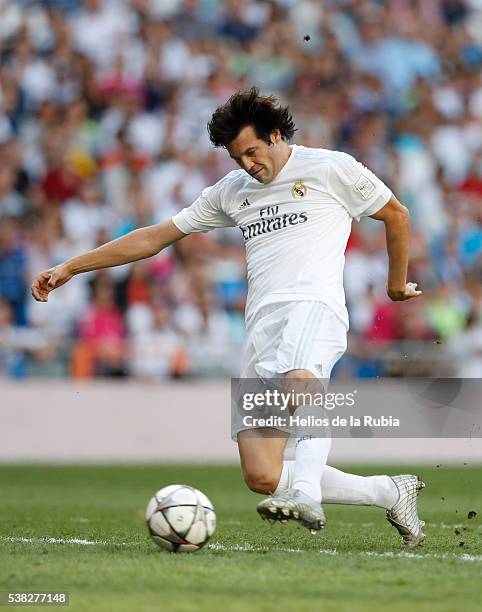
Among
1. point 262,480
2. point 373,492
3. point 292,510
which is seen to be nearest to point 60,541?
point 262,480

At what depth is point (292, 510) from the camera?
20.0ft

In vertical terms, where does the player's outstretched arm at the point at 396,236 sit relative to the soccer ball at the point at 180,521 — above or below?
above

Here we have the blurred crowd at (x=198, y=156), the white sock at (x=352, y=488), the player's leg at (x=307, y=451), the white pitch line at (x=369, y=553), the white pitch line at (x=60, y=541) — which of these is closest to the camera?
the player's leg at (x=307, y=451)

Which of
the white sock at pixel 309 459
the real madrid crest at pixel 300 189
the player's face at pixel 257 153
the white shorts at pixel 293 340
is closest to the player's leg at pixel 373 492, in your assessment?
the white sock at pixel 309 459

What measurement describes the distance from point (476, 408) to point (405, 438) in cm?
141

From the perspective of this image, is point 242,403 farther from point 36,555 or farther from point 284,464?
point 36,555

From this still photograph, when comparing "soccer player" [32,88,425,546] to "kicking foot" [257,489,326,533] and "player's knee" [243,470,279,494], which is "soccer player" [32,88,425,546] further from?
"kicking foot" [257,489,326,533]

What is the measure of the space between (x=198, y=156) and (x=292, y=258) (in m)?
10.8

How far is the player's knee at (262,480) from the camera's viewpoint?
22.9 ft

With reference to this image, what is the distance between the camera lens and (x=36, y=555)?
21.7 feet

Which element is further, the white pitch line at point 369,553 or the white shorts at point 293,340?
the white shorts at point 293,340

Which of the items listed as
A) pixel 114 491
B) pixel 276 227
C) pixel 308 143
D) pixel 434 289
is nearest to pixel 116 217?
pixel 308 143

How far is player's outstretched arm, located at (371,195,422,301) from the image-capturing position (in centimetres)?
730

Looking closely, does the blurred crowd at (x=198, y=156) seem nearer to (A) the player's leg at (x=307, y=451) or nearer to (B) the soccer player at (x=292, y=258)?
(B) the soccer player at (x=292, y=258)
